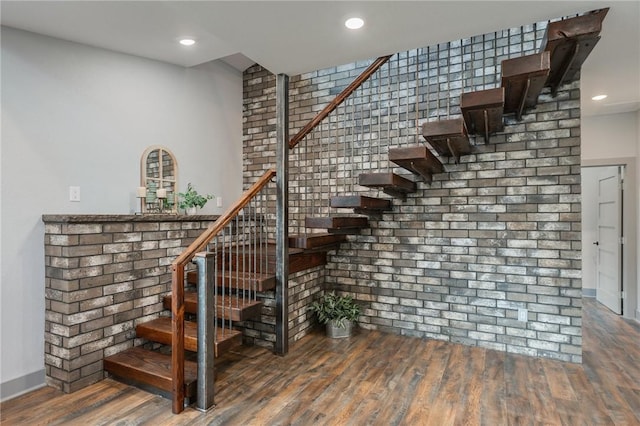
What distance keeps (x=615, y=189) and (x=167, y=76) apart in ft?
18.0

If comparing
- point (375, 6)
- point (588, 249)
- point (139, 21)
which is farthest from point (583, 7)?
point (588, 249)

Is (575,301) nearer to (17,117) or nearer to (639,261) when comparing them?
(639,261)

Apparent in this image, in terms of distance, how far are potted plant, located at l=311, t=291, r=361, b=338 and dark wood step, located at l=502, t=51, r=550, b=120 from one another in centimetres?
236

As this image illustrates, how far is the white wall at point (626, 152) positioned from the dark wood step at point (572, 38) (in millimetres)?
2298

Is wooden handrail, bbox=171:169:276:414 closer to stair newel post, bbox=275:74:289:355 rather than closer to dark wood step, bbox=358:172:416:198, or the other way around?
stair newel post, bbox=275:74:289:355

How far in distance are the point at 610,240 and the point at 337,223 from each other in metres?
4.11

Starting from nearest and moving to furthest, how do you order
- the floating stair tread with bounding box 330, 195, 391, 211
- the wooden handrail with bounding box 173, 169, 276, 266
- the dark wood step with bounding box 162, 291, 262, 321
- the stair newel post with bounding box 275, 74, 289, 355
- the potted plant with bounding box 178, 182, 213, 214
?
Answer: the wooden handrail with bounding box 173, 169, 276, 266, the dark wood step with bounding box 162, 291, 262, 321, the floating stair tread with bounding box 330, 195, 391, 211, the stair newel post with bounding box 275, 74, 289, 355, the potted plant with bounding box 178, 182, 213, 214

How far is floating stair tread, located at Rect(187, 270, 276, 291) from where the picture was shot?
304cm

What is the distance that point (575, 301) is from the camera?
3.16 metres

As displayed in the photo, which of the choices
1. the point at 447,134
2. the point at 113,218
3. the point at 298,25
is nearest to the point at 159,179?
the point at 113,218

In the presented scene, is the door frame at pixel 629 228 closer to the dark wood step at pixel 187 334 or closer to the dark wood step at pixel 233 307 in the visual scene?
the dark wood step at pixel 233 307

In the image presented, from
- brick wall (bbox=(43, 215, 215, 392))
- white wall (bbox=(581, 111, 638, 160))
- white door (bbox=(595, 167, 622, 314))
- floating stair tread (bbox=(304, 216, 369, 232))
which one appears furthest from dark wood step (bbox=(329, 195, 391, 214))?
white door (bbox=(595, 167, 622, 314))

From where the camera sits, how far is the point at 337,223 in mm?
3250

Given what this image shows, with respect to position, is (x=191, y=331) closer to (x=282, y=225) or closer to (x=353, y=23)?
(x=282, y=225)
